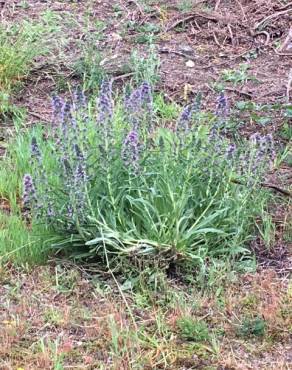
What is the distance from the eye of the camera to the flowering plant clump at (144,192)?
335cm

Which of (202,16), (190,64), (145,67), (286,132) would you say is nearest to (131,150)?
(286,132)

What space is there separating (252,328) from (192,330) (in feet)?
0.85

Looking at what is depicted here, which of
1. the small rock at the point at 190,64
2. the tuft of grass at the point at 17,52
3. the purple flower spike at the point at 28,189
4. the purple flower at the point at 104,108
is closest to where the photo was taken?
the purple flower spike at the point at 28,189

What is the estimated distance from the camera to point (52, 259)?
3.49 metres

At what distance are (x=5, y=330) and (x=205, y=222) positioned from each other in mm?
1068

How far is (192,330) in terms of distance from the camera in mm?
2990

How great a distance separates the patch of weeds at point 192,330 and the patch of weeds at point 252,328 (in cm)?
15

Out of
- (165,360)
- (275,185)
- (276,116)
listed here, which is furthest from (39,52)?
(165,360)

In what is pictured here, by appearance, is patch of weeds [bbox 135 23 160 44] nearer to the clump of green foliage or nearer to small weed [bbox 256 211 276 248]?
the clump of green foliage

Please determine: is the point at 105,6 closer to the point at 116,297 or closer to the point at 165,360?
the point at 116,297

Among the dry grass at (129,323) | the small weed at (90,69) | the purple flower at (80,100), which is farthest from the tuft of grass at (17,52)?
the dry grass at (129,323)

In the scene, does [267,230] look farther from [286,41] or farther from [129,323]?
[286,41]

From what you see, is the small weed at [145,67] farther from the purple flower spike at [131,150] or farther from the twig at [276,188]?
the purple flower spike at [131,150]

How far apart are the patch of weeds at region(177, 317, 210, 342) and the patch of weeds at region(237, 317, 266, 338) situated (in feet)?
0.49
